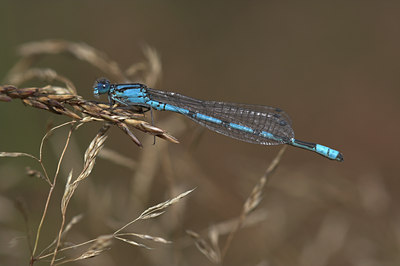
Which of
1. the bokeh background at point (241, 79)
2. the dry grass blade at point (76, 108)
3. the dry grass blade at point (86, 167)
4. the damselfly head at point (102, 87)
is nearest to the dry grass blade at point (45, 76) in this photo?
the dry grass blade at point (76, 108)

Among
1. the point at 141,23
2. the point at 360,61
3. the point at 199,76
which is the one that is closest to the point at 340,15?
the point at 360,61

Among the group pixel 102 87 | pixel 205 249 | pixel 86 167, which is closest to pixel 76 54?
pixel 102 87

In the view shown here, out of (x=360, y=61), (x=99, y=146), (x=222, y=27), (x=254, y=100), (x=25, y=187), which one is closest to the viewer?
(x=99, y=146)

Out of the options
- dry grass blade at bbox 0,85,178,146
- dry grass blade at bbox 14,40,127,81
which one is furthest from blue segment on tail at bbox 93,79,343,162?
dry grass blade at bbox 0,85,178,146

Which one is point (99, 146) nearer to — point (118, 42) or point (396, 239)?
point (396, 239)

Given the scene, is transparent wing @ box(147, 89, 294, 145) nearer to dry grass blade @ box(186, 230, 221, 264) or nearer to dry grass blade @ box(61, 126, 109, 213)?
dry grass blade @ box(186, 230, 221, 264)

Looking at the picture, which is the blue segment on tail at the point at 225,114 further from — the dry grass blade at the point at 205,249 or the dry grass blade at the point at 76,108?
the dry grass blade at the point at 205,249

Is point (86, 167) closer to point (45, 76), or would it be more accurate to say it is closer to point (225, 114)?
point (45, 76)

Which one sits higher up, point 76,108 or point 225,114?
point 225,114

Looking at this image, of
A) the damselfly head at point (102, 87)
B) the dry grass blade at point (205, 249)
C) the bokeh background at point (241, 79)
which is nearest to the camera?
the dry grass blade at point (205, 249)

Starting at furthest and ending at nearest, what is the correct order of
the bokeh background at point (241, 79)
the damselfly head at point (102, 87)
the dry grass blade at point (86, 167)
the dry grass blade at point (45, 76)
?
the bokeh background at point (241, 79), the damselfly head at point (102, 87), the dry grass blade at point (45, 76), the dry grass blade at point (86, 167)

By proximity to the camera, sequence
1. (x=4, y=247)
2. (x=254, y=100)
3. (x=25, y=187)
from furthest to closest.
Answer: (x=254, y=100) → (x=25, y=187) → (x=4, y=247)
